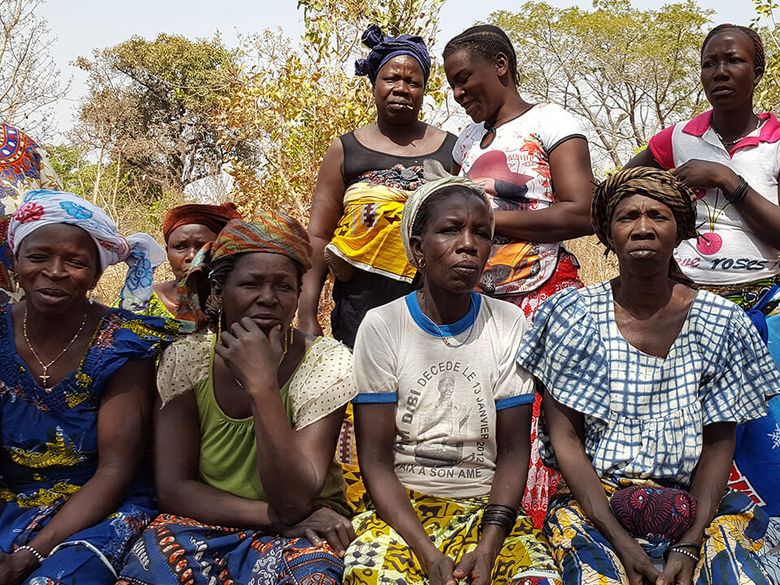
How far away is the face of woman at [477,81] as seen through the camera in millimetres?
3600

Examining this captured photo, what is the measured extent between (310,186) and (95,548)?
472cm

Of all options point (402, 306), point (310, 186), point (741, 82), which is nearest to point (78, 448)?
point (402, 306)

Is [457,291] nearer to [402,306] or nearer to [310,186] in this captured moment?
[402,306]

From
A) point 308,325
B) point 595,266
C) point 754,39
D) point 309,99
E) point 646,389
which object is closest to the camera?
point 646,389

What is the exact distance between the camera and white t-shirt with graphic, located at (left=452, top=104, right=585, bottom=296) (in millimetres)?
3516

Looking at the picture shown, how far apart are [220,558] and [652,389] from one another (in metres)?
1.59

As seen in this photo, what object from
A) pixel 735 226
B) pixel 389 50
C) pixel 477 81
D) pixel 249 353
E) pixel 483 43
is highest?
pixel 389 50

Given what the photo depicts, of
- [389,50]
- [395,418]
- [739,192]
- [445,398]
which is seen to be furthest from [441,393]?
[389,50]

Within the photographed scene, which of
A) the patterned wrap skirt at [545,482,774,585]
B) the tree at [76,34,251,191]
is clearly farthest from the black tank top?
the tree at [76,34,251,191]

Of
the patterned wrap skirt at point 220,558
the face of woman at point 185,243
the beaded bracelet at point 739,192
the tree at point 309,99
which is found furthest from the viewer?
the tree at point 309,99

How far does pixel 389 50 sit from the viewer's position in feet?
13.3

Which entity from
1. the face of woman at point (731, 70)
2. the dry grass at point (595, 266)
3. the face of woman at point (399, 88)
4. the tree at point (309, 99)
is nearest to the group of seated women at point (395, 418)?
the face of woman at point (399, 88)

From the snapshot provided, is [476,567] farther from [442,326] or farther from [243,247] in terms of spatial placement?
[243,247]

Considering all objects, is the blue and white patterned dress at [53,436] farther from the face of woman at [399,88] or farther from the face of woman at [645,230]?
the face of woman at [645,230]
